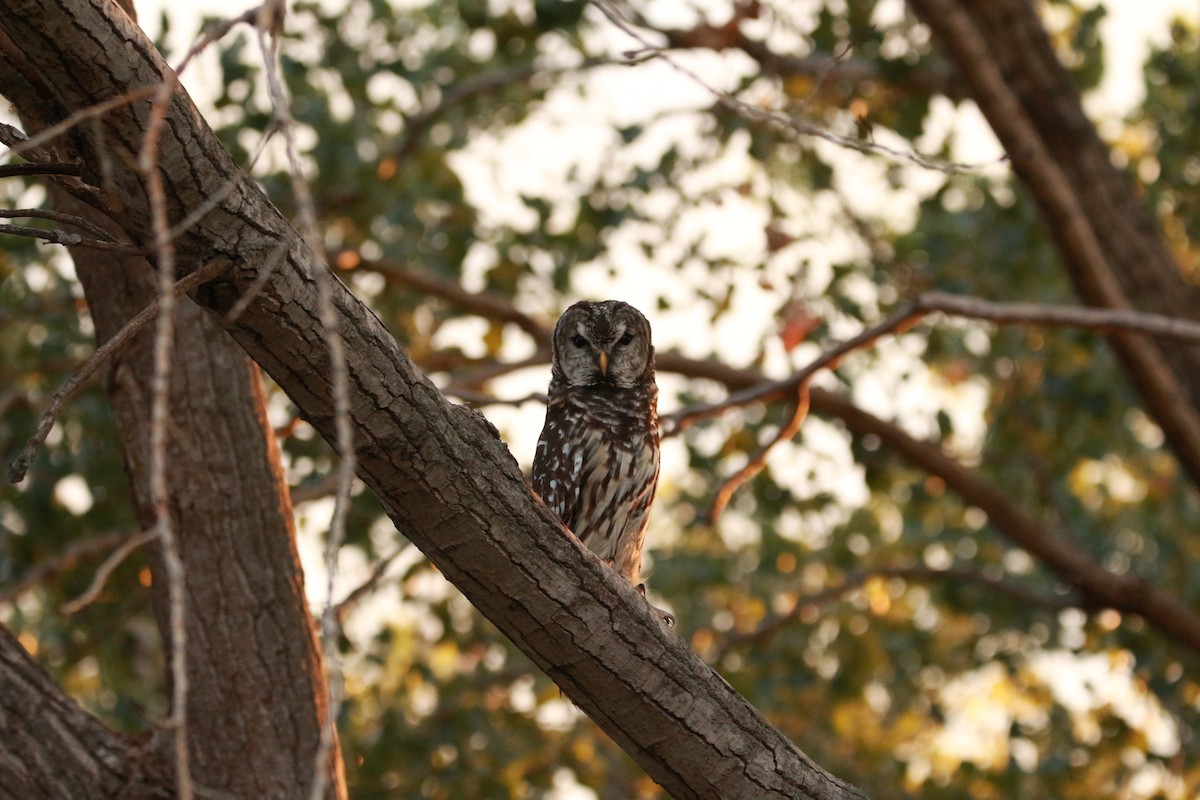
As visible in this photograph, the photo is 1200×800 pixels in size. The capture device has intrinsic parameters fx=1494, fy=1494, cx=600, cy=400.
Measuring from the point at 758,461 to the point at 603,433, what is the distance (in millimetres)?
561

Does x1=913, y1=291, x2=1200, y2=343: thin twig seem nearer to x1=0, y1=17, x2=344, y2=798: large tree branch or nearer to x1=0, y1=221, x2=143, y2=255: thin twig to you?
x1=0, y1=17, x2=344, y2=798: large tree branch

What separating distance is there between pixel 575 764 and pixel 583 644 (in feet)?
15.4

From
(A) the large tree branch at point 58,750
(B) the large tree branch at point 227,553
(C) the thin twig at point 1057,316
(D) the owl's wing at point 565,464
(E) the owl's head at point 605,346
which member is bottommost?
(A) the large tree branch at point 58,750

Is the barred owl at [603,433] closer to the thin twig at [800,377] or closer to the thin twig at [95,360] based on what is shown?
the thin twig at [800,377]

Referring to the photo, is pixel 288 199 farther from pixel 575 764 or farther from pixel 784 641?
pixel 784 641

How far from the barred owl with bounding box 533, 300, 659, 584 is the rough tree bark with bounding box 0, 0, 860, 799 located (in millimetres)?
1598

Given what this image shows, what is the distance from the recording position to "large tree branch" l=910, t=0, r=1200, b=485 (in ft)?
21.2

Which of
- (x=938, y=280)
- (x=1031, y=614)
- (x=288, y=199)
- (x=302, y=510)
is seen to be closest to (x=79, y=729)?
(x=302, y=510)

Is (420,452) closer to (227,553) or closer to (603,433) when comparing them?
(227,553)

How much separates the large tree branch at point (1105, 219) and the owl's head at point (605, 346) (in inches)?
87.5

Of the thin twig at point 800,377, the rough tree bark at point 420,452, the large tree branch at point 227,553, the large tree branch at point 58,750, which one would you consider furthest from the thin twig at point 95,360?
the thin twig at point 800,377

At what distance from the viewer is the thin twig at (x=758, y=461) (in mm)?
4863

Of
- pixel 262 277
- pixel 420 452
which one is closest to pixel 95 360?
pixel 262 277

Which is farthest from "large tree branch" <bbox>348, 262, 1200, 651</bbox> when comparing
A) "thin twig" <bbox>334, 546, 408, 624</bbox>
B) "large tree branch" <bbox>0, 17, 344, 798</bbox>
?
"large tree branch" <bbox>0, 17, 344, 798</bbox>
